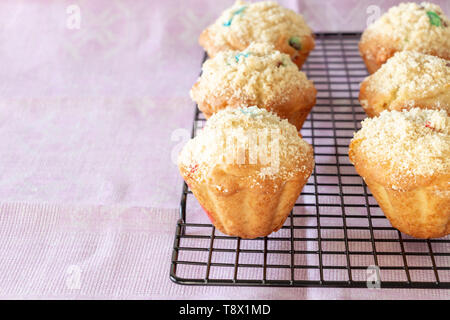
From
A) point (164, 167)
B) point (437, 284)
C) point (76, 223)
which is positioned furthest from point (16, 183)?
point (437, 284)

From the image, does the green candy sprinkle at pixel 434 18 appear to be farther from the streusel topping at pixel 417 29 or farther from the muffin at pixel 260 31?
the muffin at pixel 260 31

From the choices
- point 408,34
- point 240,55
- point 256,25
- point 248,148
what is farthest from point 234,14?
point 248,148

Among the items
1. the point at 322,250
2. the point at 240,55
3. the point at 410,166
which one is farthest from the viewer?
the point at 240,55

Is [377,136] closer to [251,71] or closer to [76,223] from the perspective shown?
[251,71]

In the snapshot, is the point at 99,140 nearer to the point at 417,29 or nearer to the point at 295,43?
the point at 295,43

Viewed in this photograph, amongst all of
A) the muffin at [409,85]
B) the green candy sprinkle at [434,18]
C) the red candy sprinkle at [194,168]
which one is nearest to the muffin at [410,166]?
the muffin at [409,85]

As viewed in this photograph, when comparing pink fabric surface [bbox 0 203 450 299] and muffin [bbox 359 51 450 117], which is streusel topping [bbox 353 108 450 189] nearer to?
muffin [bbox 359 51 450 117]
